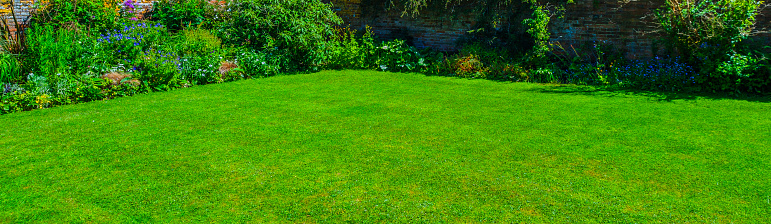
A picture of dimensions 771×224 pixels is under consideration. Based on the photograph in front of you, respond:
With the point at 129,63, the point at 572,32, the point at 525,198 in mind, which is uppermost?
the point at 572,32

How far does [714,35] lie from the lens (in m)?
8.12

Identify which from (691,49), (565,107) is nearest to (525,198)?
(565,107)

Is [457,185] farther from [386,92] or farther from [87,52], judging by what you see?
[87,52]

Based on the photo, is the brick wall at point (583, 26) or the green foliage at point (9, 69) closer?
the green foliage at point (9, 69)

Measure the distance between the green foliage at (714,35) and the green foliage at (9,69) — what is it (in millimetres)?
9924

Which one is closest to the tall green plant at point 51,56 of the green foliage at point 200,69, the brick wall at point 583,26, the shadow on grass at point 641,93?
the green foliage at point 200,69

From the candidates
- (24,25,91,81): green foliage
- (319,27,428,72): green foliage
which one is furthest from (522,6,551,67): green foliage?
(24,25,91,81): green foliage

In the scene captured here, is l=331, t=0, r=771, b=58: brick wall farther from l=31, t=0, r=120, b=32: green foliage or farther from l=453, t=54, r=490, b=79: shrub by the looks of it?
l=31, t=0, r=120, b=32: green foliage

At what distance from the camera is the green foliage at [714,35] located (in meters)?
7.91

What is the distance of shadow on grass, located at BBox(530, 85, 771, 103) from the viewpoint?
7715 millimetres

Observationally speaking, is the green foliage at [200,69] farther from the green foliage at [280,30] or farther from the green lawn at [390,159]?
the green foliage at [280,30]

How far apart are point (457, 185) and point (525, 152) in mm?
1199

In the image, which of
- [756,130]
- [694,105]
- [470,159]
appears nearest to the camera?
[470,159]

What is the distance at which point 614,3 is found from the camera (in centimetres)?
957
